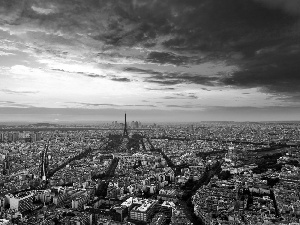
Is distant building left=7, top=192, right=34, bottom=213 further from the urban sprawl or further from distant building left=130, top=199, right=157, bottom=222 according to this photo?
distant building left=130, top=199, right=157, bottom=222

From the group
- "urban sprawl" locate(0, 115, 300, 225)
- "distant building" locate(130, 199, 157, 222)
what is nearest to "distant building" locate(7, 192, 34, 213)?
"urban sprawl" locate(0, 115, 300, 225)

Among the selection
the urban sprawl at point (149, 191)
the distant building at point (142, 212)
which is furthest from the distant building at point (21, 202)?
the distant building at point (142, 212)

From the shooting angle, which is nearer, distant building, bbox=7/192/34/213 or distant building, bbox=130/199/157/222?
distant building, bbox=130/199/157/222

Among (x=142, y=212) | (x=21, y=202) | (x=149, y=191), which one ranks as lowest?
(x=149, y=191)

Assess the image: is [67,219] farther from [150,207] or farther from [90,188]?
[90,188]

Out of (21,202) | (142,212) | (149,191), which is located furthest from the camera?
(149,191)

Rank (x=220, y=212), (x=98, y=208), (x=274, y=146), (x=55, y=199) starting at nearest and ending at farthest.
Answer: (x=220, y=212) < (x=98, y=208) < (x=55, y=199) < (x=274, y=146)

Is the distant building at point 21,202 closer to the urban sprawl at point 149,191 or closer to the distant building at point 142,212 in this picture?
the urban sprawl at point 149,191

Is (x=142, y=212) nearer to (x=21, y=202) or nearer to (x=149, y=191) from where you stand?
(x=149, y=191)

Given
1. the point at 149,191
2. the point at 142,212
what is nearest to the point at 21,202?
the point at 142,212

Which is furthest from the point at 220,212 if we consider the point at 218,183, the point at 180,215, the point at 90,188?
the point at 90,188

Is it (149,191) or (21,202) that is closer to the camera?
(21,202)
